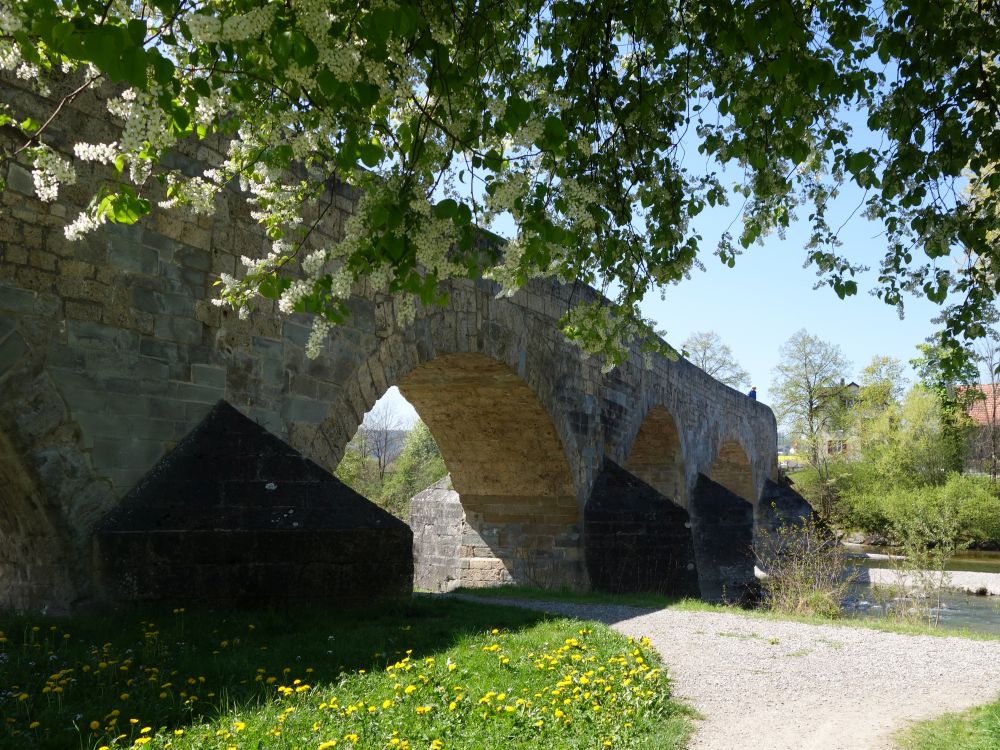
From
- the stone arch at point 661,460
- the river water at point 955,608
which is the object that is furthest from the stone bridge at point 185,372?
the stone arch at point 661,460

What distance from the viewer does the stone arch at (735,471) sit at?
25.1m

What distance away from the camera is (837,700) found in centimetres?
Answer: 519

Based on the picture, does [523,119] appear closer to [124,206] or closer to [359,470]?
[124,206]

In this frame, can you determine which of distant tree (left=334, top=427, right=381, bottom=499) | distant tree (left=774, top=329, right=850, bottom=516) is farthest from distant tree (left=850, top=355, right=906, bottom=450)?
distant tree (left=334, top=427, right=381, bottom=499)

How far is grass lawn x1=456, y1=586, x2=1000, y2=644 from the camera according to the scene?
318 inches

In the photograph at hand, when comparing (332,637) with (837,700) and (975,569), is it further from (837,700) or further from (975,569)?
(975,569)

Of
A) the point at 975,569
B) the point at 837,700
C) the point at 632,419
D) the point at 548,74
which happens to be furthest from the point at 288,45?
the point at 975,569

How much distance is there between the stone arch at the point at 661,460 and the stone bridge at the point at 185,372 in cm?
550

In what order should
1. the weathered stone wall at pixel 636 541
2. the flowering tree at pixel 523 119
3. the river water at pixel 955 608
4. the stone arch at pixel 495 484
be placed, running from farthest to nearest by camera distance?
the river water at pixel 955 608 → the weathered stone wall at pixel 636 541 → the stone arch at pixel 495 484 → the flowering tree at pixel 523 119

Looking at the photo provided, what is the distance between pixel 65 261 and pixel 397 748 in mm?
3494

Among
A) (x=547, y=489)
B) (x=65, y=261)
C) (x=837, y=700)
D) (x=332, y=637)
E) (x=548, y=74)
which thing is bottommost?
(x=837, y=700)

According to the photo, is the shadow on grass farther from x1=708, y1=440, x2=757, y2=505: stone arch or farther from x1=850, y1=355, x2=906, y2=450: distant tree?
x1=850, y1=355, x2=906, y2=450: distant tree

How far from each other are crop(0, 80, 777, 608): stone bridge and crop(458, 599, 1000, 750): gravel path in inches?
115

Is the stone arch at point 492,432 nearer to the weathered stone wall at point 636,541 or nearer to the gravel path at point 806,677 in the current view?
the weathered stone wall at point 636,541
